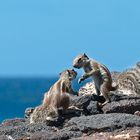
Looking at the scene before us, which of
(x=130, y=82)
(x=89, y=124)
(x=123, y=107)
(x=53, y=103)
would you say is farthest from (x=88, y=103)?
(x=130, y=82)

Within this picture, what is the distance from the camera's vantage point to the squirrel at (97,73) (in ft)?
59.2

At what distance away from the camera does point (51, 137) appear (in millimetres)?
13961

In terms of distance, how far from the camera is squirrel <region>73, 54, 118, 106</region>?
18.0 metres

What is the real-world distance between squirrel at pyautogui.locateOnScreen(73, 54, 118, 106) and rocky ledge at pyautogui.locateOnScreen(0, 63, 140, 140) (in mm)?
300

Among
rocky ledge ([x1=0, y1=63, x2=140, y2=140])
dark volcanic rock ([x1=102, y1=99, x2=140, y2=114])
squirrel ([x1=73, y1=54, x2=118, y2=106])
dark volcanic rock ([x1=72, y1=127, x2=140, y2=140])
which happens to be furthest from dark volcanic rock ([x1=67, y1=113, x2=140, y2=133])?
squirrel ([x1=73, y1=54, x2=118, y2=106])

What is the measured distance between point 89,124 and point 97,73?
3793 millimetres

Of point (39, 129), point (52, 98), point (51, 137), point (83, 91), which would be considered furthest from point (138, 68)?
point (51, 137)

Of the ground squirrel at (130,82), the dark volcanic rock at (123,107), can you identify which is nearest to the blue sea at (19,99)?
the ground squirrel at (130,82)

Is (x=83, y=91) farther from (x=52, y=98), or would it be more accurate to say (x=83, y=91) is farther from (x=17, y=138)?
(x=17, y=138)

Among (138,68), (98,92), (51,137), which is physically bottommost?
(51,137)

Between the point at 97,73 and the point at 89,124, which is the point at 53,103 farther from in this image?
the point at 89,124

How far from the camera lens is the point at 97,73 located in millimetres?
18328

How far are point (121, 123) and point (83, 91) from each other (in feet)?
25.3

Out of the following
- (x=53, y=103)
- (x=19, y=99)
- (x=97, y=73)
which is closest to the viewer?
(x=53, y=103)
